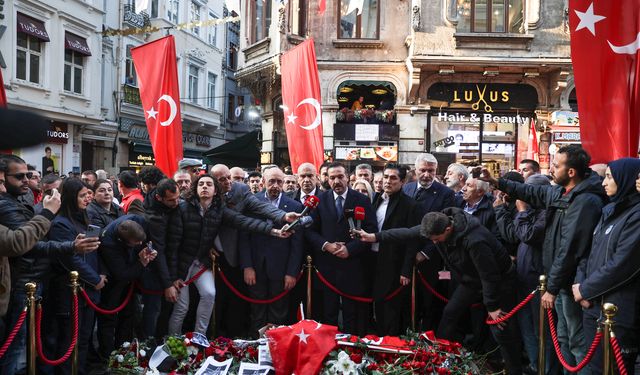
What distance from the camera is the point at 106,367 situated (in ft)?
19.7

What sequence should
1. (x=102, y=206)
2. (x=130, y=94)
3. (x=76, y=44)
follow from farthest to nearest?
(x=130, y=94), (x=76, y=44), (x=102, y=206)

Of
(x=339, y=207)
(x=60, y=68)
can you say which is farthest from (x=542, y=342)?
(x=60, y=68)

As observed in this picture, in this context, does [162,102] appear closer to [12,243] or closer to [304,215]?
[304,215]

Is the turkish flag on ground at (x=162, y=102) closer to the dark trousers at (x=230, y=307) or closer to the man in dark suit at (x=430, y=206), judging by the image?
the dark trousers at (x=230, y=307)

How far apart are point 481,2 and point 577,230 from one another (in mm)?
13892

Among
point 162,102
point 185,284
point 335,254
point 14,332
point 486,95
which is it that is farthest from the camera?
point 486,95

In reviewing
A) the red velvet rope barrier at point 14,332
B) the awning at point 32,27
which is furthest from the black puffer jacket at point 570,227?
the awning at point 32,27

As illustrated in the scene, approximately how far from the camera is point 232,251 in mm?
6730

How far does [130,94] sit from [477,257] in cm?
2410

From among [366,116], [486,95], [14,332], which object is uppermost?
[486,95]

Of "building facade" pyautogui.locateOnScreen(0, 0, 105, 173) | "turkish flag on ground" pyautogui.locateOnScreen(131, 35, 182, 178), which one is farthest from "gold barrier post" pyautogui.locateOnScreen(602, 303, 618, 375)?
"building facade" pyautogui.locateOnScreen(0, 0, 105, 173)

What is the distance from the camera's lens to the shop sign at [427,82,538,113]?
17.5 metres

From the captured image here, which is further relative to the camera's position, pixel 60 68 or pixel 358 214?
pixel 60 68

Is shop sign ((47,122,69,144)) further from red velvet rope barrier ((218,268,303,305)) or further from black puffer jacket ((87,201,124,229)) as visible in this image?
red velvet rope barrier ((218,268,303,305))
